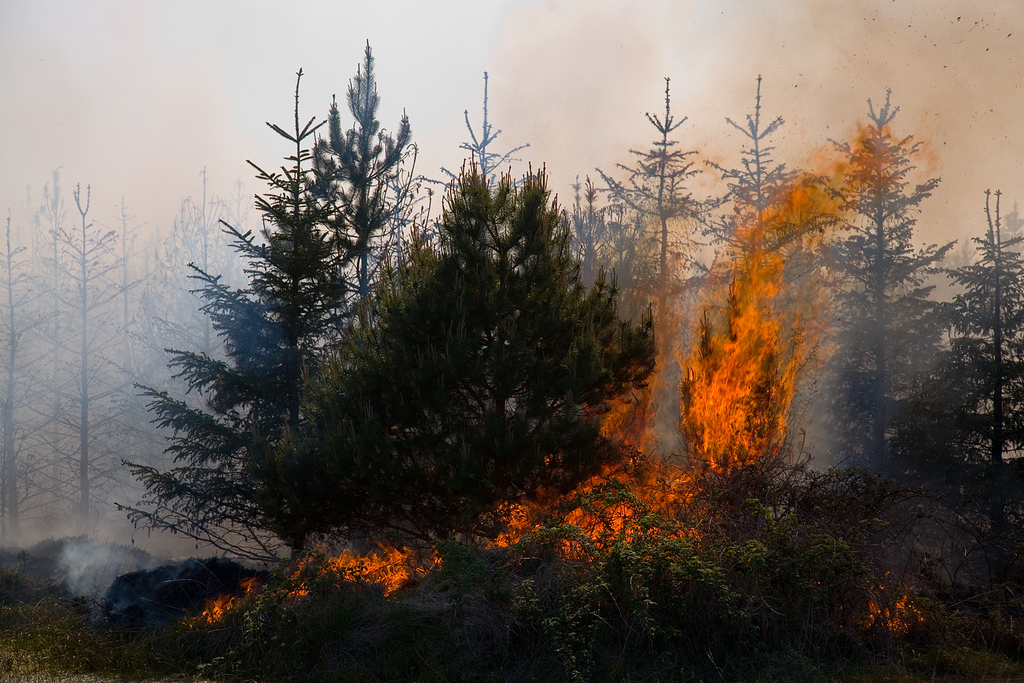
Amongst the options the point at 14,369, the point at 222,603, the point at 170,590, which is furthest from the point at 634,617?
the point at 14,369

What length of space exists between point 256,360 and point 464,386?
4688 mm

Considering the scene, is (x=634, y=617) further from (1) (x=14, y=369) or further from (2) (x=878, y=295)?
(1) (x=14, y=369)

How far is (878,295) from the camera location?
21.0m

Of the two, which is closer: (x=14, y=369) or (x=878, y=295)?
(x=878, y=295)

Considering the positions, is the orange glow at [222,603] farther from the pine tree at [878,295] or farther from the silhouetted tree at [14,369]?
the silhouetted tree at [14,369]

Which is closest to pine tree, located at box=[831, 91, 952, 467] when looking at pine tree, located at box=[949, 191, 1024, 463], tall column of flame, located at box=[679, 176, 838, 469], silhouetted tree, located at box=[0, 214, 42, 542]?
pine tree, located at box=[949, 191, 1024, 463]

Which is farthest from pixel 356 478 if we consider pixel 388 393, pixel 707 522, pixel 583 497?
pixel 707 522

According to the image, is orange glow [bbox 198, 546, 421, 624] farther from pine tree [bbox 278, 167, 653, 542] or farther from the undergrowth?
pine tree [bbox 278, 167, 653, 542]

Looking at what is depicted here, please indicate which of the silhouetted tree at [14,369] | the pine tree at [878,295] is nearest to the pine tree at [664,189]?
the pine tree at [878,295]

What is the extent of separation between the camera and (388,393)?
9062 mm

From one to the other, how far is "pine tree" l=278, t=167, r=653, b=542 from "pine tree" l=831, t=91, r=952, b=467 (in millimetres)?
Result: 14274

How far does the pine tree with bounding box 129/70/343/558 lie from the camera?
11250 millimetres

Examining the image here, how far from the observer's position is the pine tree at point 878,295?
66.5 ft

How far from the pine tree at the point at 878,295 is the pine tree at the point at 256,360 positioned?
16.5 m
